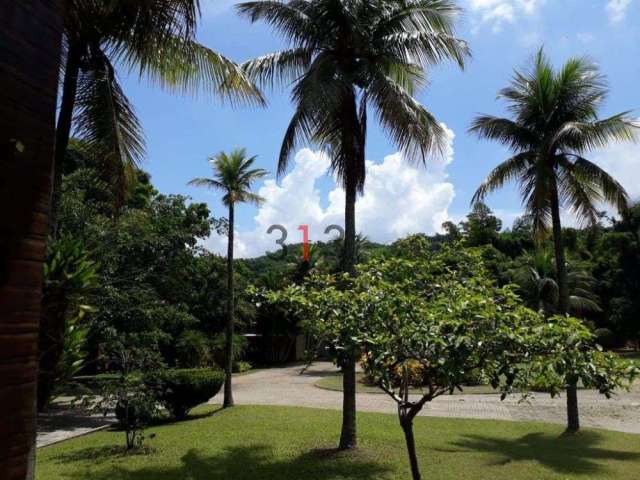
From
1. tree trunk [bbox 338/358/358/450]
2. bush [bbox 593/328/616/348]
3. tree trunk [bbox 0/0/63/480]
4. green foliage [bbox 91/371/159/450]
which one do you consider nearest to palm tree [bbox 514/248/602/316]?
bush [bbox 593/328/616/348]

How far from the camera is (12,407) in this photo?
213cm

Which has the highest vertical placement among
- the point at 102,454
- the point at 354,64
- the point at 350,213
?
the point at 354,64

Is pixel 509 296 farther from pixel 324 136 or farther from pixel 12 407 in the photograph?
pixel 324 136

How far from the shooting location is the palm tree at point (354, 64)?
11.4 meters

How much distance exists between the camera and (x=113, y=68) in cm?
768

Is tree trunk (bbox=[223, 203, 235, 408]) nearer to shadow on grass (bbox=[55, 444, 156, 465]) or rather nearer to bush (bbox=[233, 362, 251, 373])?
shadow on grass (bbox=[55, 444, 156, 465])

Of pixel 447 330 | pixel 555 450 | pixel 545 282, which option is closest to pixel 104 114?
pixel 447 330

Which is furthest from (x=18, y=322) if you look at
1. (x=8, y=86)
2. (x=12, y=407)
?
(x=8, y=86)

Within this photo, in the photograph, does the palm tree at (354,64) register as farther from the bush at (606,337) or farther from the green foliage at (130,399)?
the bush at (606,337)

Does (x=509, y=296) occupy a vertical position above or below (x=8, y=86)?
below

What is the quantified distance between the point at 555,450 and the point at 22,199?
11847 millimetres

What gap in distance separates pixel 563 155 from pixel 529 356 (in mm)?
10022

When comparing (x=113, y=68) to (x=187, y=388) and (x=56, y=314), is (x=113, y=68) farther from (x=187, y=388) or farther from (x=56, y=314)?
(x=187, y=388)

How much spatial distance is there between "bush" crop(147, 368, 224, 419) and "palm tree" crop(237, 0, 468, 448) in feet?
18.0
